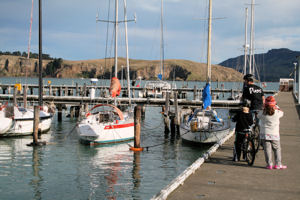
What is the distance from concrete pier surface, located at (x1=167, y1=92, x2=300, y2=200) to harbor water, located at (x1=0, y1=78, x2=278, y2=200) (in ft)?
10.9

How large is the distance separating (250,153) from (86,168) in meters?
8.66

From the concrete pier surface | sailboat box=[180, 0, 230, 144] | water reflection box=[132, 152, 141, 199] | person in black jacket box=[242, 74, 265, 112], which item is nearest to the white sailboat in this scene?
water reflection box=[132, 152, 141, 199]

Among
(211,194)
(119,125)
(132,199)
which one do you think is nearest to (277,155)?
(211,194)

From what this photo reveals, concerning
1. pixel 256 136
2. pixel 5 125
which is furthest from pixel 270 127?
pixel 5 125

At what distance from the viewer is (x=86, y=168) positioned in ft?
53.7

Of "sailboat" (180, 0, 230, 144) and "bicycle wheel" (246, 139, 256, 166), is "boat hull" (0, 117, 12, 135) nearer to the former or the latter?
"sailboat" (180, 0, 230, 144)

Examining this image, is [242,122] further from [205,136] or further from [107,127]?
[107,127]

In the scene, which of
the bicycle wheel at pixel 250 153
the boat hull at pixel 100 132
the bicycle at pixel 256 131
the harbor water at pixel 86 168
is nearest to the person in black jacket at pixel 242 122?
the bicycle wheel at pixel 250 153

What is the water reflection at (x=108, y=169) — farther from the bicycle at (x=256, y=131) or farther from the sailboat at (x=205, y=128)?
the bicycle at (x=256, y=131)

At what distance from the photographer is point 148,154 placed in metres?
19.9

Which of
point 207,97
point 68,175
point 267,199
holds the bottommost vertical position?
point 68,175

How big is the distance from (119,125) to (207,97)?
5986mm

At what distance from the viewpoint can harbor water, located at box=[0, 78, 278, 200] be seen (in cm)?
1259

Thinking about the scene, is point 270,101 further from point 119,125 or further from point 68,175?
point 119,125
